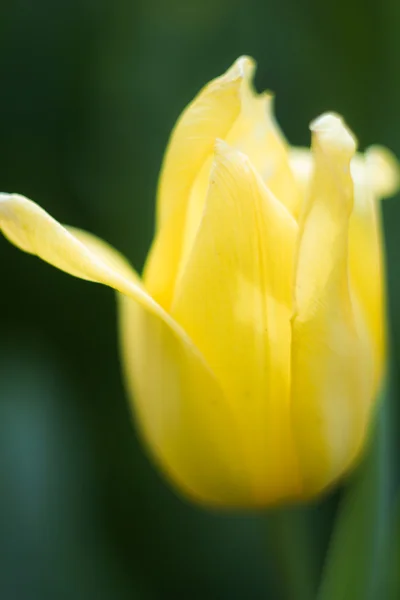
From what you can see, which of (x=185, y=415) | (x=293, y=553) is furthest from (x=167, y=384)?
(x=293, y=553)

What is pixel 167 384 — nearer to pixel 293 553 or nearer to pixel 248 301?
pixel 248 301

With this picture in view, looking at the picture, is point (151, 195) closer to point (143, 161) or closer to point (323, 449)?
point (143, 161)

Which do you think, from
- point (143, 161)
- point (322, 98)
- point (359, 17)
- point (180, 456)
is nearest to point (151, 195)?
point (143, 161)

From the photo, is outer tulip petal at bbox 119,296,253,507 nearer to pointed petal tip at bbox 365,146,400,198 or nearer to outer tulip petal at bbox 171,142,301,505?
outer tulip petal at bbox 171,142,301,505

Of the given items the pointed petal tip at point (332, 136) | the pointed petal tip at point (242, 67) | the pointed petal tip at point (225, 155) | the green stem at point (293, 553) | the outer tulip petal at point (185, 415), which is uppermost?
the pointed petal tip at point (242, 67)

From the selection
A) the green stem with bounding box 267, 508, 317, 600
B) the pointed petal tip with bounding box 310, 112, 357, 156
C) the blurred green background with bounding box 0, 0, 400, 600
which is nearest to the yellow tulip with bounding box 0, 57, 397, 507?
the pointed petal tip with bounding box 310, 112, 357, 156

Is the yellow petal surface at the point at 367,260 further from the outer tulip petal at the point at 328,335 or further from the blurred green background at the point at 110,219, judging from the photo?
the blurred green background at the point at 110,219

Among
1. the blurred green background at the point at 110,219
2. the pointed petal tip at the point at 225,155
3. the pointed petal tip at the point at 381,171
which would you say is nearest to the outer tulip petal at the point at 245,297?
the pointed petal tip at the point at 225,155
